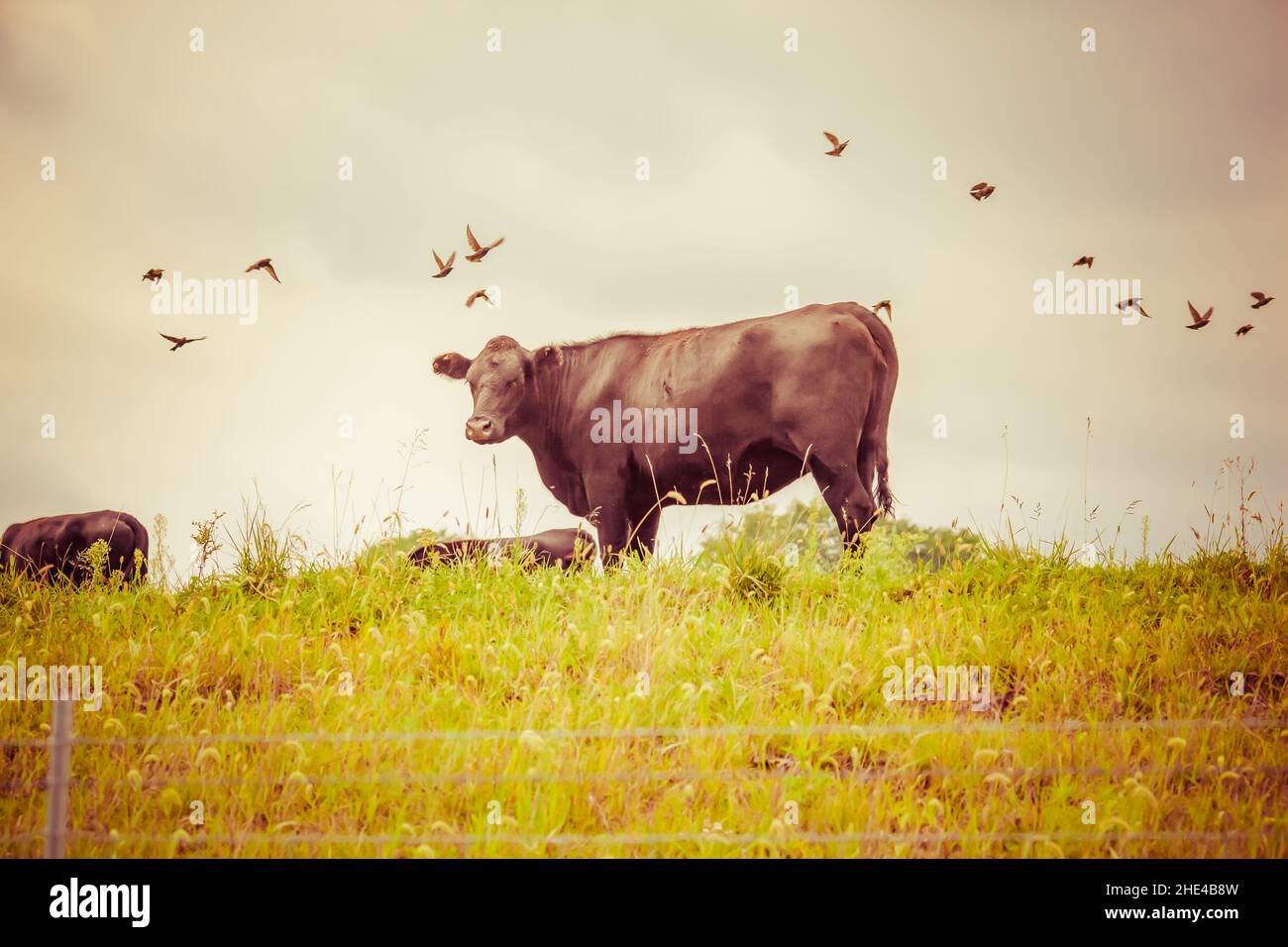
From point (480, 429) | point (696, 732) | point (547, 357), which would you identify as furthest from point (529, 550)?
point (696, 732)

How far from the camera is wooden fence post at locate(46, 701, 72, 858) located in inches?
125

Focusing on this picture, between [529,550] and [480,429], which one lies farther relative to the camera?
[480,429]

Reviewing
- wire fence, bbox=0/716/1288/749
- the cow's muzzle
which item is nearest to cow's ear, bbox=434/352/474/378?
the cow's muzzle

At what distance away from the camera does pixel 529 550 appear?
7.57 metres

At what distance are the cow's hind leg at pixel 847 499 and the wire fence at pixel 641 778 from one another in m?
3.20

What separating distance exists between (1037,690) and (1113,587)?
206 cm

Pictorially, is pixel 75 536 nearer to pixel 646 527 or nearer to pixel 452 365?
pixel 452 365

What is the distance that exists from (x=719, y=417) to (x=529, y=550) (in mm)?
2176

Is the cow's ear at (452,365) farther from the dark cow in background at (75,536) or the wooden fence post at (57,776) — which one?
the dark cow in background at (75,536)

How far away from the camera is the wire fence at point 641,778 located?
3715mm

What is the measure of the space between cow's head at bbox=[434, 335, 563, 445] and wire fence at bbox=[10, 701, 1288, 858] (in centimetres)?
507
